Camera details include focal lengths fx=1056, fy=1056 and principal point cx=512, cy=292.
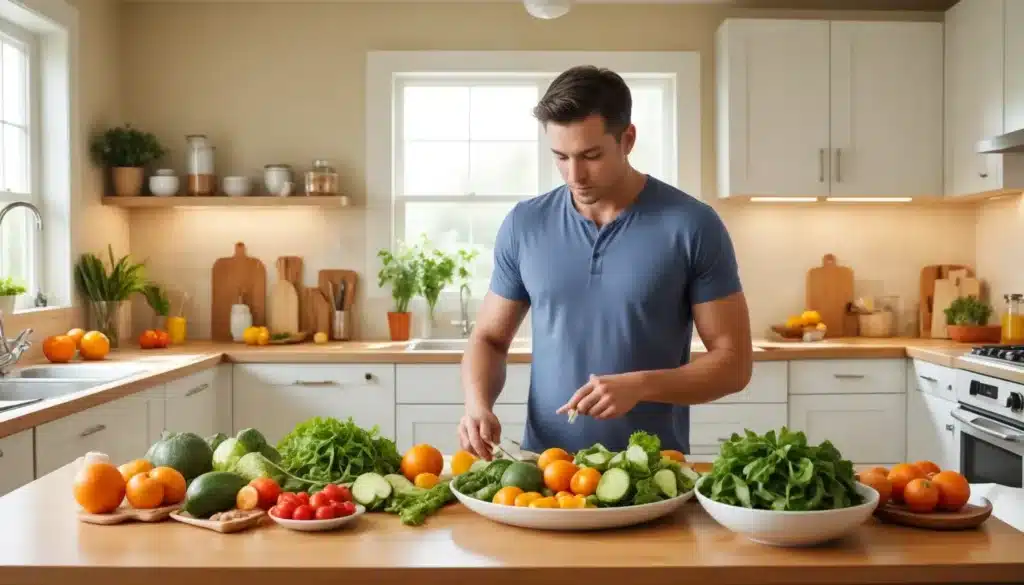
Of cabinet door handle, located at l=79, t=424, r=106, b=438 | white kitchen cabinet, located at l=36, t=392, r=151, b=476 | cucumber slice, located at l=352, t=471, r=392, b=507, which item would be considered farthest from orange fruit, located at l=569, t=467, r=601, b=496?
cabinet door handle, located at l=79, t=424, r=106, b=438

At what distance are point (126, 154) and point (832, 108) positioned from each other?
3.07 metres

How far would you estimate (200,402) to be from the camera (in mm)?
4016

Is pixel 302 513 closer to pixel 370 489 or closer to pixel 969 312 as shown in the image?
pixel 370 489

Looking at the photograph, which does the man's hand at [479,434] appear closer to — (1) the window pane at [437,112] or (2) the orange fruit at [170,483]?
(2) the orange fruit at [170,483]

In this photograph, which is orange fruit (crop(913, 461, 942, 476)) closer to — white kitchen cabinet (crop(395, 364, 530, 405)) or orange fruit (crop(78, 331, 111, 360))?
white kitchen cabinet (crop(395, 364, 530, 405))

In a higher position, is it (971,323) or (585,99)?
(585,99)

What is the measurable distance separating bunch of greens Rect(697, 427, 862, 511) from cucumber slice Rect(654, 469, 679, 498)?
8 cm

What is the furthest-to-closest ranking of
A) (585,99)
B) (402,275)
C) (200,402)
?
1. (402,275)
2. (200,402)
3. (585,99)

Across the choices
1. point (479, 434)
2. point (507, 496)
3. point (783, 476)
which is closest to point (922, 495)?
point (783, 476)

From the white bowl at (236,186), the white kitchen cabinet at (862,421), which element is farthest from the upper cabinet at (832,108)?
the white bowl at (236,186)

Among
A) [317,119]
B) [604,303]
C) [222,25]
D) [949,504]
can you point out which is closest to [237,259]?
[317,119]

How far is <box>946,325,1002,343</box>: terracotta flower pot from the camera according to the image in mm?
4422

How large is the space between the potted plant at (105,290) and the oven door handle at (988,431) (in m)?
3.36

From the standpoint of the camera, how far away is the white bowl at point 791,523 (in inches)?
59.5
